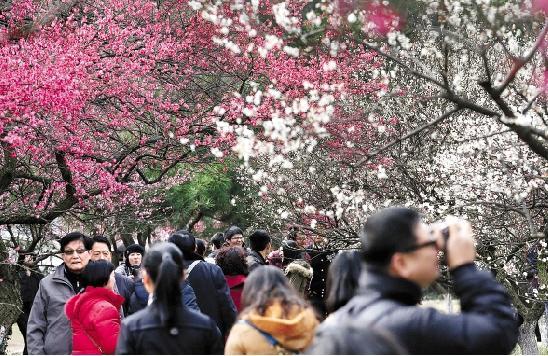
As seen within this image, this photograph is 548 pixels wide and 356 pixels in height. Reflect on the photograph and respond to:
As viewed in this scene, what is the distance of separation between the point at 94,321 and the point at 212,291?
61.5 inches

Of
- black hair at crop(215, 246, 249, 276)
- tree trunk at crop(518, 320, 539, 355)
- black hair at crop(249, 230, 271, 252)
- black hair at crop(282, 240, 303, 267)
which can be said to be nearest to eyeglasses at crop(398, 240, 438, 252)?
black hair at crop(215, 246, 249, 276)

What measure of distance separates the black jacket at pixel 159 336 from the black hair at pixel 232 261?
308 centimetres

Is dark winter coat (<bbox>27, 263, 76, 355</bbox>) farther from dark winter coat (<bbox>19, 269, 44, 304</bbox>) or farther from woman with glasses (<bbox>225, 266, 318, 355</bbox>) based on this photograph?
dark winter coat (<bbox>19, 269, 44, 304</bbox>)

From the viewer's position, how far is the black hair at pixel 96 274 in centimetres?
571

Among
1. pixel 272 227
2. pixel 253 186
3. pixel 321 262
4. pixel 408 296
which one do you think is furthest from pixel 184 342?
pixel 253 186

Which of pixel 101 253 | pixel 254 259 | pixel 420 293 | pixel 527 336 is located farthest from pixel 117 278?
pixel 527 336

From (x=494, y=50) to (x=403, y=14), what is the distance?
252 inches

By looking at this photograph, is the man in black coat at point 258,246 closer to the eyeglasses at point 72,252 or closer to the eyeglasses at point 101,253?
the eyeglasses at point 101,253

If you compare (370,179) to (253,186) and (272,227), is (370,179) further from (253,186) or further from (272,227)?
(253,186)

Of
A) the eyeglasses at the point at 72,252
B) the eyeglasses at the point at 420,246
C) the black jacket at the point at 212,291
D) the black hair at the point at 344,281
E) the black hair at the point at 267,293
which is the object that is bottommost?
the eyeglasses at the point at 420,246

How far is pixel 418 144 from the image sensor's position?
41.5 ft

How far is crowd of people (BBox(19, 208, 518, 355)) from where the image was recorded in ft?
8.77

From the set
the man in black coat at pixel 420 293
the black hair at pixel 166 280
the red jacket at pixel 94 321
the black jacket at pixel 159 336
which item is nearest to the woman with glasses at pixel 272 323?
the black jacket at pixel 159 336

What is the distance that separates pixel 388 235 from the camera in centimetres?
286
